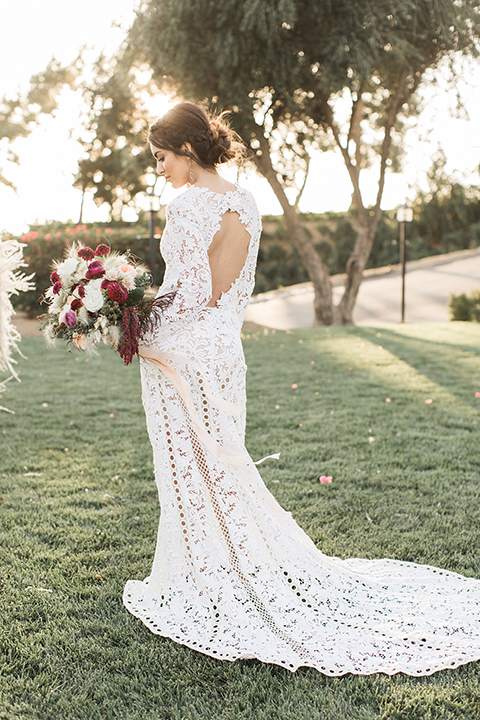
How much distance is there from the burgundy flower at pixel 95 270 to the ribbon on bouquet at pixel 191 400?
15.3 inches

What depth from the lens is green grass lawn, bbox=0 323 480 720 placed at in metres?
2.10

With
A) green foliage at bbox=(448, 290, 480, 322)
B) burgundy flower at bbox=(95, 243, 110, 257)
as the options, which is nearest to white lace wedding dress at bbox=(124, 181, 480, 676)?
burgundy flower at bbox=(95, 243, 110, 257)

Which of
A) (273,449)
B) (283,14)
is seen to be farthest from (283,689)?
(283,14)

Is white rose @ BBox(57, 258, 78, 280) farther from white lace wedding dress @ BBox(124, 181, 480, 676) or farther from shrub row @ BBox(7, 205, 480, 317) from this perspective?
shrub row @ BBox(7, 205, 480, 317)

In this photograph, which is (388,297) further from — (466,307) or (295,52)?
(295,52)

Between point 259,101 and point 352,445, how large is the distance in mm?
9517

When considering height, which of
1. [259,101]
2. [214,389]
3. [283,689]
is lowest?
[283,689]

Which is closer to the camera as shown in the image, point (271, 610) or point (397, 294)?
point (271, 610)

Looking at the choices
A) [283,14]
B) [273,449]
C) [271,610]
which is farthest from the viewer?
[283,14]

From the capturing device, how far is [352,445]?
498 centimetres

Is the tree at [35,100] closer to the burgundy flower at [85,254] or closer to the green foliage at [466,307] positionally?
the green foliage at [466,307]

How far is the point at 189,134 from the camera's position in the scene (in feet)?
8.30

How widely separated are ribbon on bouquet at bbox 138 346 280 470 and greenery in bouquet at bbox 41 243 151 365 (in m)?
0.17

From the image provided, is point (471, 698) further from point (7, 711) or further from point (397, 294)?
point (397, 294)
